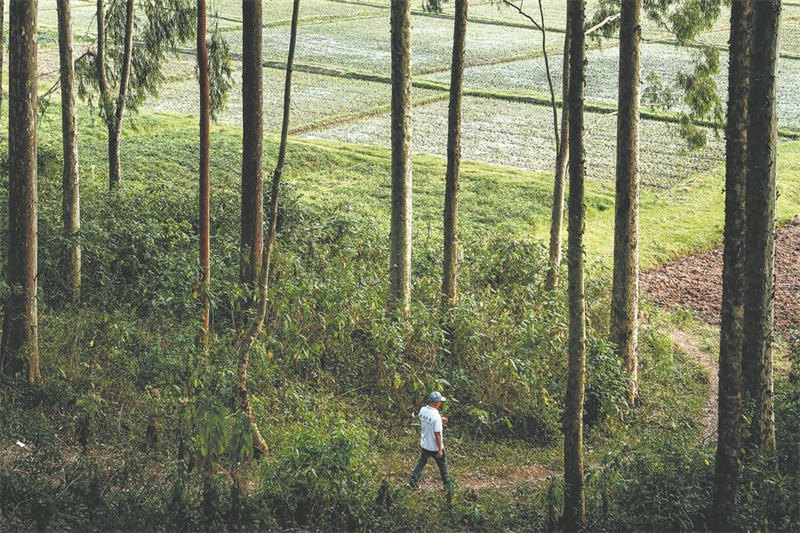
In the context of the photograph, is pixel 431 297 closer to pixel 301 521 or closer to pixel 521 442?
pixel 521 442

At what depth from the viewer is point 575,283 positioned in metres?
9.13

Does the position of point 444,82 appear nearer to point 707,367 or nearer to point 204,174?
point 707,367

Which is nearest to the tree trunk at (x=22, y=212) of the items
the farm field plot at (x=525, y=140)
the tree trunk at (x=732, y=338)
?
the tree trunk at (x=732, y=338)

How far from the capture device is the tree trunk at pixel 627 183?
1272 centimetres

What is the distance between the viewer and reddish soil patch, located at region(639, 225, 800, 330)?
1897 cm

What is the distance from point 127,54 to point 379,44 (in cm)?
3806

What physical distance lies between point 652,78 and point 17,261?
528 inches

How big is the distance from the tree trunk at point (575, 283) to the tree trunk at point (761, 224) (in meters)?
1.92

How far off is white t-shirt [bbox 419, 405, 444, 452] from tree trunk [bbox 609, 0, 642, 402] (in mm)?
4740

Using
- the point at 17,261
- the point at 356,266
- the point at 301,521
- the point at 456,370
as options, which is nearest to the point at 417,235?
the point at 356,266

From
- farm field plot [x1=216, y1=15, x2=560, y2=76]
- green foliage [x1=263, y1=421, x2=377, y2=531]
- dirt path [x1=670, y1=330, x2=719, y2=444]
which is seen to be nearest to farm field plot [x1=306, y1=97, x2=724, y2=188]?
farm field plot [x1=216, y1=15, x2=560, y2=76]

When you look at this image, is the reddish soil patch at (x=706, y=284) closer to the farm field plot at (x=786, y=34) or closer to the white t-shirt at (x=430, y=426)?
the white t-shirt at (x=430, y=426)

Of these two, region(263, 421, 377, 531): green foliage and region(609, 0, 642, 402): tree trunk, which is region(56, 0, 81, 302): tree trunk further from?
region(609, 0, 642, 402): tree trunk

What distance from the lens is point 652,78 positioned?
18.0m
